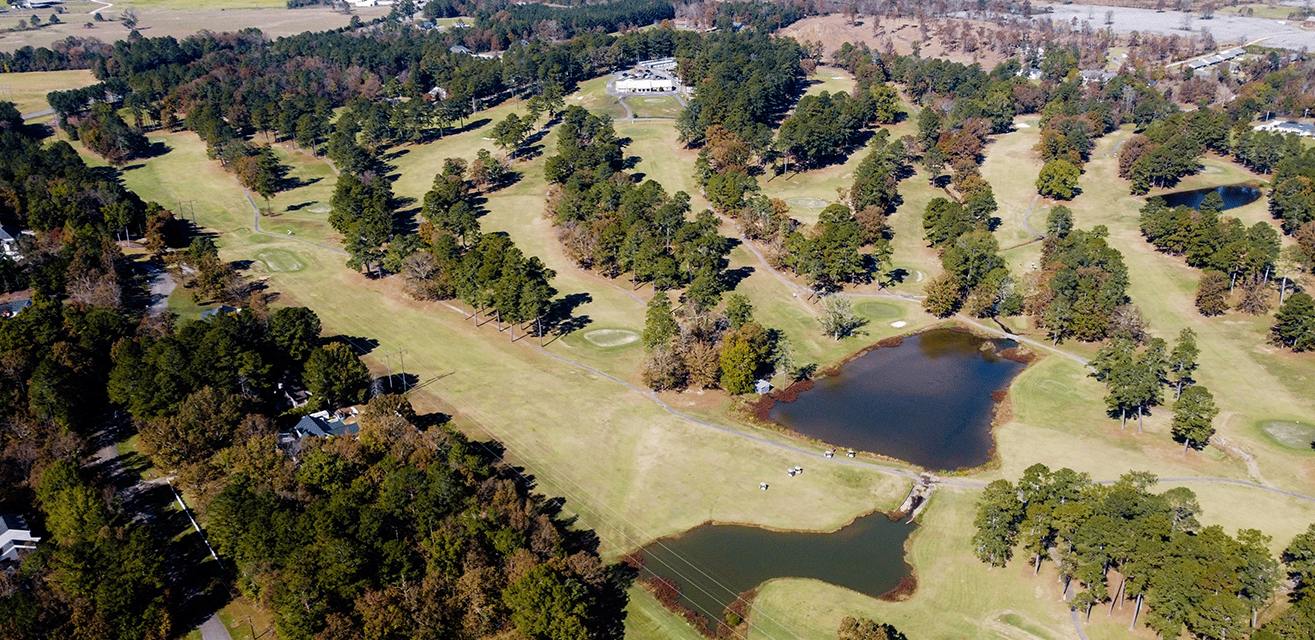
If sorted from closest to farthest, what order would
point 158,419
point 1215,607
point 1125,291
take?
point 1215,607, point 158,419, point 1125,291

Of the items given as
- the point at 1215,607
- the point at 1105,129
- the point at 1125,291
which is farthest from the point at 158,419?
the point at 1105,129

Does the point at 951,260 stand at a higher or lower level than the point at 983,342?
higher

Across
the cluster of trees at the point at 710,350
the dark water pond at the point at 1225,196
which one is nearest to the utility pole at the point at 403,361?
the cluster of trees at the point at 710,350

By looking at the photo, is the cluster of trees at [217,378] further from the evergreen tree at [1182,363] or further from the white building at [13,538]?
the evergreen tree at [1182,363]

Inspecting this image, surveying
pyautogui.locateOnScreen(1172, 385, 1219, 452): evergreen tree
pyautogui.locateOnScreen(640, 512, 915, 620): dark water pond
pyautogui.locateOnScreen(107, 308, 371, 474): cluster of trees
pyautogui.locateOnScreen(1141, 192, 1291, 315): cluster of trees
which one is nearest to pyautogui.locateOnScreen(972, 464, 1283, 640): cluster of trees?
pyautogui.locateOnScreen(640, 512, 915, 620): dark water pond

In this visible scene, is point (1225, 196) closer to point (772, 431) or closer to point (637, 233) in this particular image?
point (637, 233)

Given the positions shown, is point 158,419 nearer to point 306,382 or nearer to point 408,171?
point 306,382
